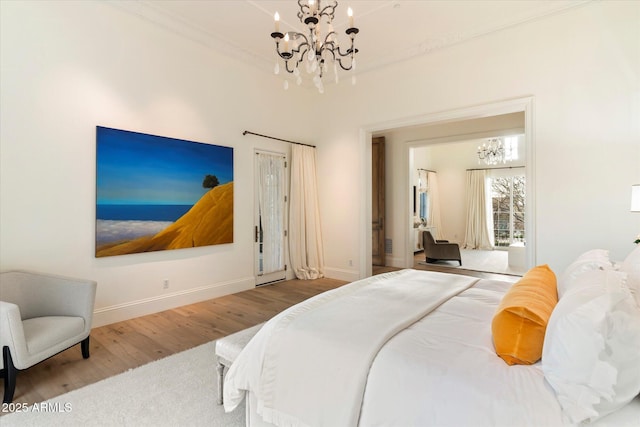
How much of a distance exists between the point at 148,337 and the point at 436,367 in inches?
117

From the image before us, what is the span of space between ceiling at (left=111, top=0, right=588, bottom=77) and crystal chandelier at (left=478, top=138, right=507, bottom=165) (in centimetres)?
478

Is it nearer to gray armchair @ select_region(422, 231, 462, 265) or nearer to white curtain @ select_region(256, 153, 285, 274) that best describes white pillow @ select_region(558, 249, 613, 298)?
white curtain @ select_region(256, 153, 285, 274)

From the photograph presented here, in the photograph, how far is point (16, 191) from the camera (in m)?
2.90

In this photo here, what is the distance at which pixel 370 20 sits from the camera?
3982 mm

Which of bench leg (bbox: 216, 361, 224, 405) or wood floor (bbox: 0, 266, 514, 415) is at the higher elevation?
bench leg (bbox: 216, 361, 224, 405)

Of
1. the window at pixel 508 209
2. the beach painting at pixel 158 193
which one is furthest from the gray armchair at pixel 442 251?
the beach painting at pixel 158 193

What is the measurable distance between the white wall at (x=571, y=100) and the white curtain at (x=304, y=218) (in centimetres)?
223

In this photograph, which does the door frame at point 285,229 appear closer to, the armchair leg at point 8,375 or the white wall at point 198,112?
the white wall at point 198,112

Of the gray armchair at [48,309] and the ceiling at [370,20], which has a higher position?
the ceiling at [370,20]

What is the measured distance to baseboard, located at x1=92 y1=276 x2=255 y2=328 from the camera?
3465 mm

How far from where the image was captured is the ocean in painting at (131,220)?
343cm

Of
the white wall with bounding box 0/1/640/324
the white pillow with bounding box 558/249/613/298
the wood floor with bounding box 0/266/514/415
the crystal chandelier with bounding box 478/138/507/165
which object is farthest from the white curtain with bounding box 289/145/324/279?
the crystal chandelier with bounding box 478/138/507/165

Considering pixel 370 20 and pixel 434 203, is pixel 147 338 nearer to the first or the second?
pixel 370 20

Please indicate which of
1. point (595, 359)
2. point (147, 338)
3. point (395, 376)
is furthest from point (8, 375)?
point (595, 359)
